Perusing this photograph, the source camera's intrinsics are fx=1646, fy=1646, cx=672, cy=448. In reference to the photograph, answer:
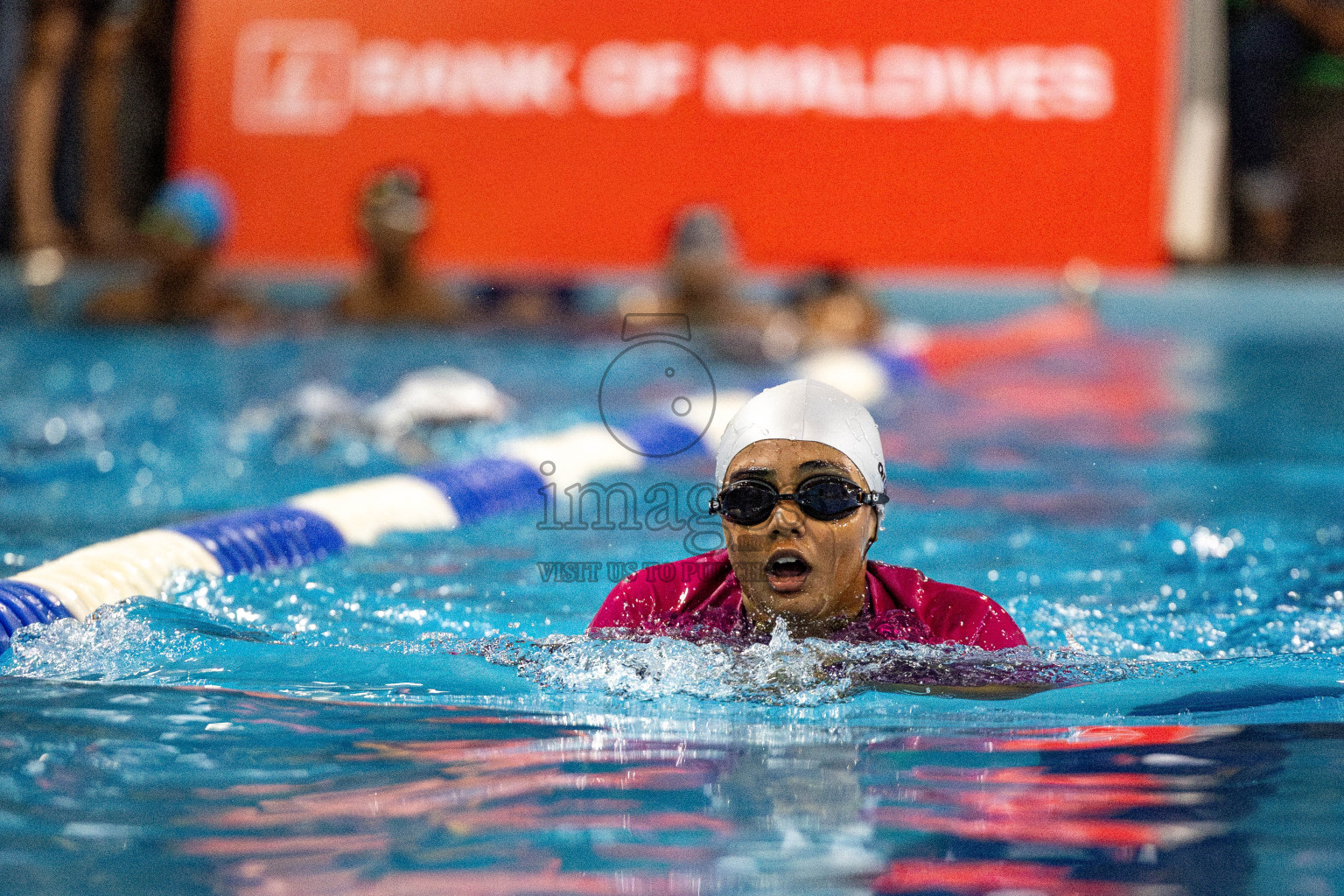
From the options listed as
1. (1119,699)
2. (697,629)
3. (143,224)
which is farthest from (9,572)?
(143,224)

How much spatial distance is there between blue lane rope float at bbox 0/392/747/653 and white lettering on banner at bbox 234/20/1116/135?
14.7 feet

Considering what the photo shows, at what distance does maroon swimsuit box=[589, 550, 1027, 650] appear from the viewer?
2.96 metres

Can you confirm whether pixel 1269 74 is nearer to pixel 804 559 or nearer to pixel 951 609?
pixel 951 609

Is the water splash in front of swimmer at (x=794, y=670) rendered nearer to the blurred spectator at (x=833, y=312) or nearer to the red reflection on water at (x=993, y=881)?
the red reflection on water at (x=993, y=881)

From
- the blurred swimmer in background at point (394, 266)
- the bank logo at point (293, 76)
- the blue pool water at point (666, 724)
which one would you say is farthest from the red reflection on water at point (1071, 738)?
→ the bank logo at point (293, 76)

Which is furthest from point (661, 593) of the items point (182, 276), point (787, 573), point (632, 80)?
point (632, 80)

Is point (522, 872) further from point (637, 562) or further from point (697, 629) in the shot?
point (637, 562)

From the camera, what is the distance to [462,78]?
10484mm

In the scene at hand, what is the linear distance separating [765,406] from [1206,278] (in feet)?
24.3

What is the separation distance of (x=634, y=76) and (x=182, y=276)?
3.19 m

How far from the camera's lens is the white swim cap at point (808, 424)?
291cm

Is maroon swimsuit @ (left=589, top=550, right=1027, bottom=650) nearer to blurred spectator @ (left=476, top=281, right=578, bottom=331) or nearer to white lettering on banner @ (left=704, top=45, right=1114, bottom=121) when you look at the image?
blurred spectator @ (left=476, top=281, right=578, bottom=331)

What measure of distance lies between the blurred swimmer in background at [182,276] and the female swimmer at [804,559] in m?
6.08

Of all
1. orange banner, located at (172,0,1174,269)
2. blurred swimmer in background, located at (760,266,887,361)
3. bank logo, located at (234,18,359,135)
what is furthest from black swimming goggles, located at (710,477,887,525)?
bank logo, located at (234,18,359,135)
